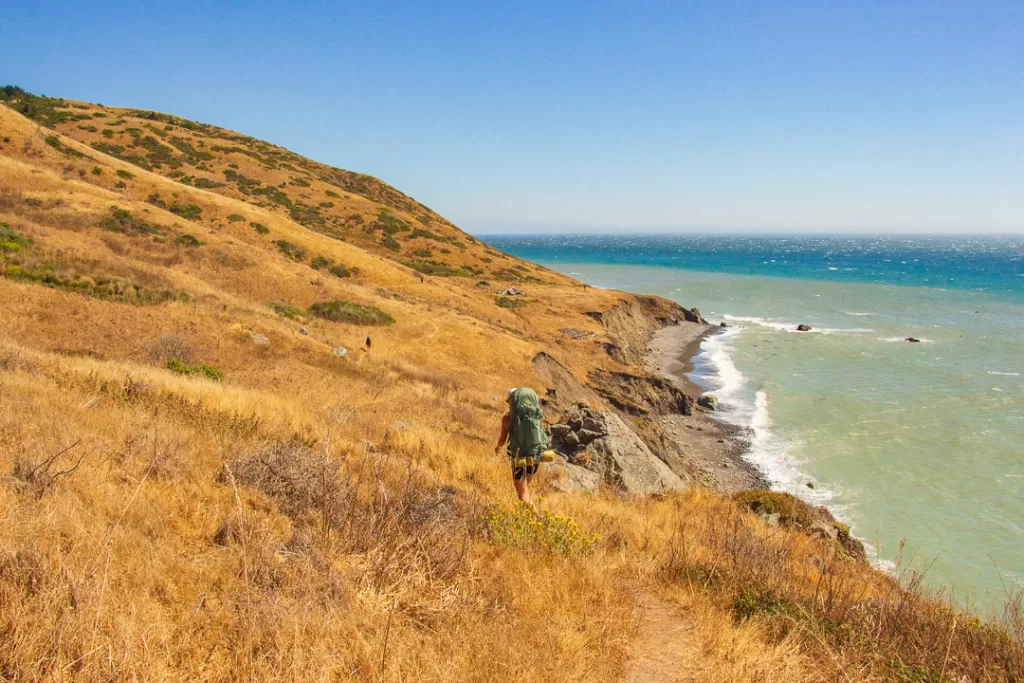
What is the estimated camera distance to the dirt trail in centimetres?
415

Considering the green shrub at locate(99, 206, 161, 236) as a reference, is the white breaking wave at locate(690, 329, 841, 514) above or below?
below

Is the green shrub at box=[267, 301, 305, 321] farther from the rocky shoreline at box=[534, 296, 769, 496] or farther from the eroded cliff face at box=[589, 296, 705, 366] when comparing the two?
the eroded cliff face at box=[589, 296, 705, 366]

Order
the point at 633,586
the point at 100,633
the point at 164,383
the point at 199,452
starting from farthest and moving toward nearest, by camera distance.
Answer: the point at 164,383
the point at 199,452
the point at 633,586
the point at 100,633

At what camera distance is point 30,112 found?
194 feet

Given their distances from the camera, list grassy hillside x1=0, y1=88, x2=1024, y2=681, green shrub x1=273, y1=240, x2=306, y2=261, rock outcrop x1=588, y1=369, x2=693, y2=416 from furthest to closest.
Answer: green shrub x1=273, y1=240, x2=306, y2=261 → rock outcrop x1=588, y1=369, x2=693, y2=416 → grassy hillside x1=0, y1=88, x2=1024, y2=681

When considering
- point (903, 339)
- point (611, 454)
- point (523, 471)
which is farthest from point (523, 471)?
point (903, 339)

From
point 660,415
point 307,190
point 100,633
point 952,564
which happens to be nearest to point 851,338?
point 660,415

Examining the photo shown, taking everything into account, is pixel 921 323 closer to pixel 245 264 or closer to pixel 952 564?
pixel 952 564

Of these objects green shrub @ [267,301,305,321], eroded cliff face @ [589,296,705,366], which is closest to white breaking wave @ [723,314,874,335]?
eroded cliff face @ [589,296,705,366]

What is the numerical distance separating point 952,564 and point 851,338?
126 feet

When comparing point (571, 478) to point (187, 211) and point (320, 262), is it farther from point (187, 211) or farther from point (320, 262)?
point (187, 211)

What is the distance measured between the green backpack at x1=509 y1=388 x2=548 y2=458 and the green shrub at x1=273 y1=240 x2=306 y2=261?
3385 centimetres

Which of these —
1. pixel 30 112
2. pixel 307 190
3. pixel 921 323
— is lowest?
pixel 921 323

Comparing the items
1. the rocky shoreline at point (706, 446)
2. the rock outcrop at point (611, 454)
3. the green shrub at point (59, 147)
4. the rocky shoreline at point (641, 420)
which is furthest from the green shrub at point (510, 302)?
the green shrub at point (59, 147)
